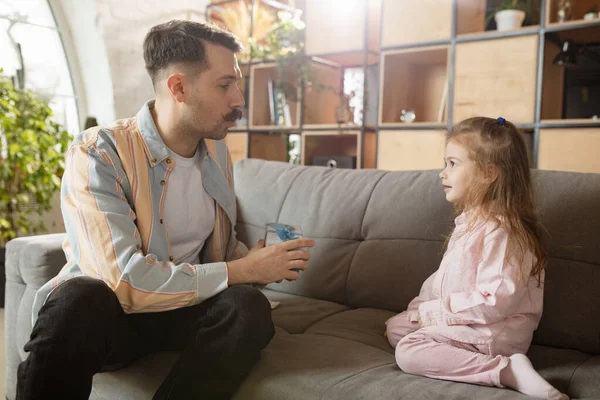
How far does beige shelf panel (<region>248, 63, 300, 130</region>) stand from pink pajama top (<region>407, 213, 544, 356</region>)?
243 cm

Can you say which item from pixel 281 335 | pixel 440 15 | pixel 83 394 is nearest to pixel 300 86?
pixel 440 15

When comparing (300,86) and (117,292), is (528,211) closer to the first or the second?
(117,292)

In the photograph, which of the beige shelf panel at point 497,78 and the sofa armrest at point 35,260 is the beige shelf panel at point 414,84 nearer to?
the beige shelf panel at point 497,78

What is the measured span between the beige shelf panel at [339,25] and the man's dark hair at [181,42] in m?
1.74

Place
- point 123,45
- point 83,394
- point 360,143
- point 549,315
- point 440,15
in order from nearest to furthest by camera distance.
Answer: point 83,394 < point 549,315 < point 440,15 < point 360,143 < point 123,45

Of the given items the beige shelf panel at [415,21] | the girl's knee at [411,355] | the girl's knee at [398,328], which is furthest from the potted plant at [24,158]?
the girl's knee at [411,355]

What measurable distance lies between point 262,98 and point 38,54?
1545mm

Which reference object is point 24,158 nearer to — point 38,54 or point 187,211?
point 38,54

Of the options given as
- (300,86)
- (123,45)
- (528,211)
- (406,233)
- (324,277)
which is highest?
(123,45)

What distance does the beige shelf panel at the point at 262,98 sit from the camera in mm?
3775

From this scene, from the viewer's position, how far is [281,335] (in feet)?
5.06

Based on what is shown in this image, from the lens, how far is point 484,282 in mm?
1307

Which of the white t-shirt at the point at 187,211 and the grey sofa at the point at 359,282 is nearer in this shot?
the grey sofa at the point at 359,282

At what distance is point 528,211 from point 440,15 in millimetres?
1800
